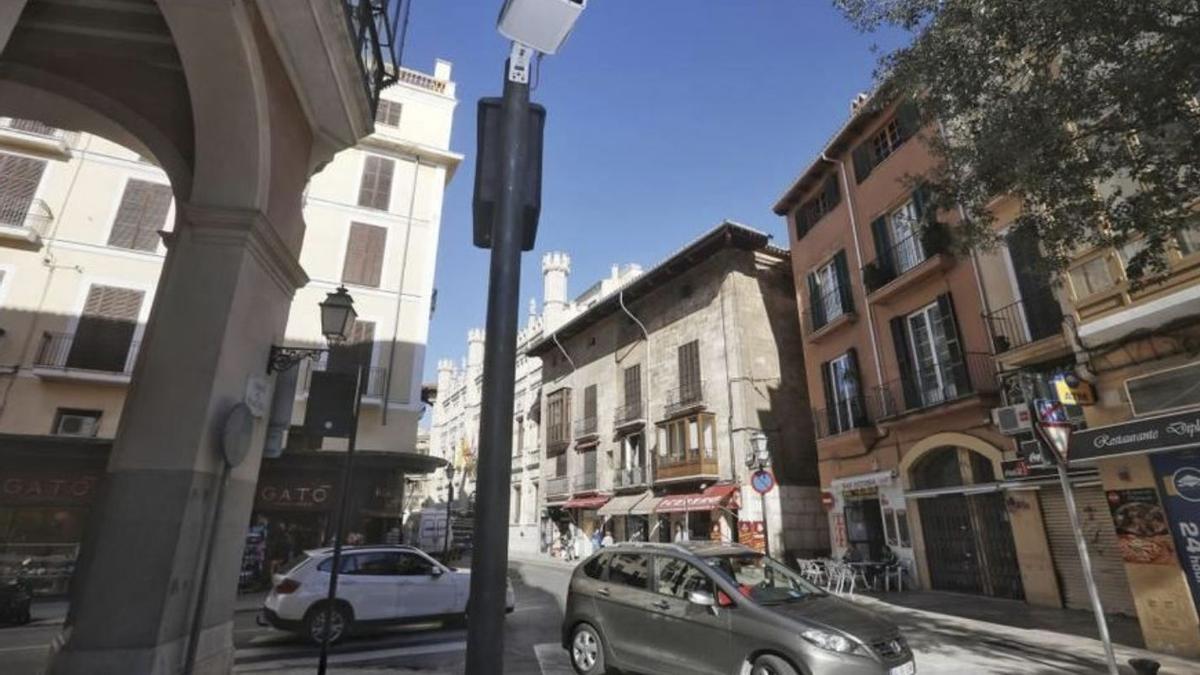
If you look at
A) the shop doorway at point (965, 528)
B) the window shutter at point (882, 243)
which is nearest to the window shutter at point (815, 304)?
the window shutter at point (882, 243)

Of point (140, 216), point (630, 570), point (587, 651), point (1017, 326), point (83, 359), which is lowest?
point (587, 651)

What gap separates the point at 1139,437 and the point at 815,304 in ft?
39.7

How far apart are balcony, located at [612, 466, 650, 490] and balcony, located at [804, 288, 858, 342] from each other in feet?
32.4

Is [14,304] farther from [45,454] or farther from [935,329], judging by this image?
[935,329]

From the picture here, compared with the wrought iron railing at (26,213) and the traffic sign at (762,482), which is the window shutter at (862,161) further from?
the wrought iron railing at (26,213)

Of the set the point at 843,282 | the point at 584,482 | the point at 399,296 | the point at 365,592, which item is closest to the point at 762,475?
the point at 365,592

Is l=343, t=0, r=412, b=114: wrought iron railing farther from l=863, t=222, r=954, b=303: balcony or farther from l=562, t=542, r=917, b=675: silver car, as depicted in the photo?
l=863, t=222, r=954, b=303: balcony

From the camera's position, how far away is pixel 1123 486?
29.4 ft

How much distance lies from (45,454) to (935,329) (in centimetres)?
2353

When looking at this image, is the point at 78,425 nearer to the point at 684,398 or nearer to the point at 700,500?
the point at 700,500

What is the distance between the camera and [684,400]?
24.8 m

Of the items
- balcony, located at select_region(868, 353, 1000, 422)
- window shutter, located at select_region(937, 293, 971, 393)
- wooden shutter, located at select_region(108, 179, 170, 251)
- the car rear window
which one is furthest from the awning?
wooden shutter, located at select_region(108, 179, 170, 251)

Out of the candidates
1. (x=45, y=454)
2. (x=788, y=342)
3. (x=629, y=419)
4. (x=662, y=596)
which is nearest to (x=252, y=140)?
(x=662, y=596)

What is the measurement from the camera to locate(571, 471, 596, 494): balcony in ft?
97.4
